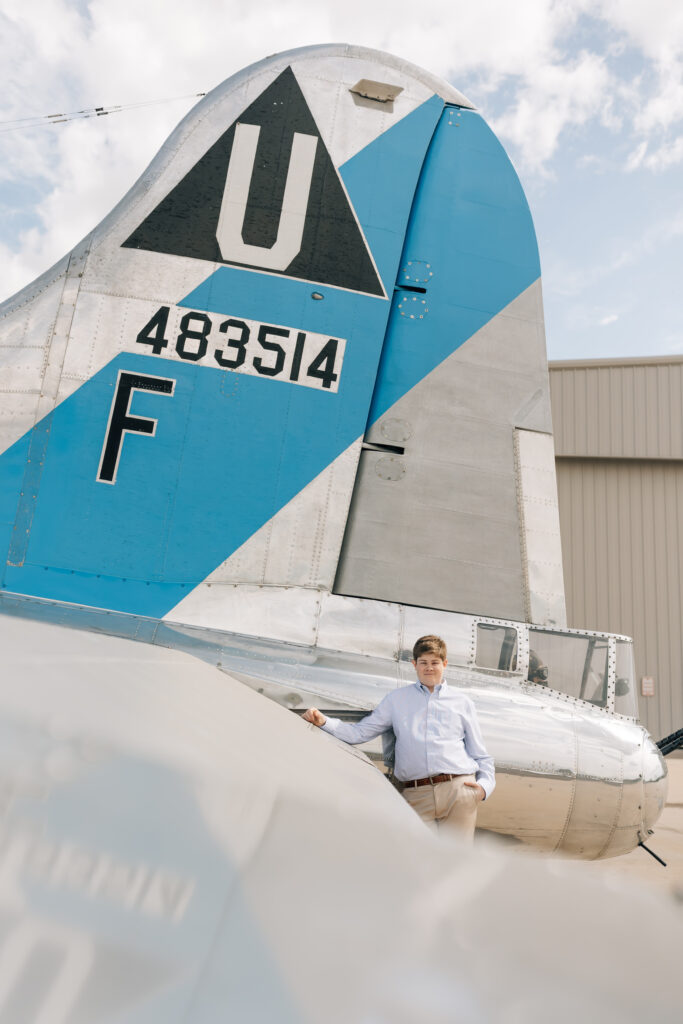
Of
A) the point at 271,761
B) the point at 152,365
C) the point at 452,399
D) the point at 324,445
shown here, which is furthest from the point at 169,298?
the point at 271,761

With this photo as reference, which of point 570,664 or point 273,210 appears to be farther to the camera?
point 273,210

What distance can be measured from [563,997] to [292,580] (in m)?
2.78

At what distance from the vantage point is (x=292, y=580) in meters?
3.22

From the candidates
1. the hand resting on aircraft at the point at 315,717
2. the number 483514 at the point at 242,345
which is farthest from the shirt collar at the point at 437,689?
the number 483514 at the point at 242,345

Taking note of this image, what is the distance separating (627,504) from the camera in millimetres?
11430

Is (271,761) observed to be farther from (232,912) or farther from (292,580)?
(292,580)

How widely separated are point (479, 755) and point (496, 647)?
1.93 ft

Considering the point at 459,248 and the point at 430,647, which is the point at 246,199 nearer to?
the point at 459,248

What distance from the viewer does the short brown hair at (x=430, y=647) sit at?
109 inches

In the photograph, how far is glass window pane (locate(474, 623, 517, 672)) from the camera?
10.1ft

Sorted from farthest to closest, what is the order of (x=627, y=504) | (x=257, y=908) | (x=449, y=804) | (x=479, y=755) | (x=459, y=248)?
(x=627, y=504) < (x=459, y=248) < (x=479, y=755) < (x=449, y=804) < (x=257, y=908)

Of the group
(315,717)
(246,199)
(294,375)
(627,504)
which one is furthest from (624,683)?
(627,504)

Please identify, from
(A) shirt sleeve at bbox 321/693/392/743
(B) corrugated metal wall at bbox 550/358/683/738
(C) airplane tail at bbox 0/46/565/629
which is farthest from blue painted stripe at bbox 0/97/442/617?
(B) corrugated metal wall at bbox 550/358/683/738

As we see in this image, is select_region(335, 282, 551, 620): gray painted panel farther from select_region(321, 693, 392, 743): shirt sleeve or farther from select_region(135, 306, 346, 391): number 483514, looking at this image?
select_region(321, 693, 392, 743): shirt sleeve
